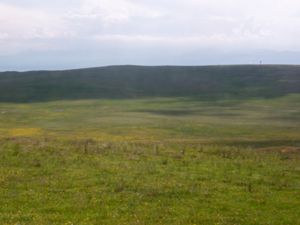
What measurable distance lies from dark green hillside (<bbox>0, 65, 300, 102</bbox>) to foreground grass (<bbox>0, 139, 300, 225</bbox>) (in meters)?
124

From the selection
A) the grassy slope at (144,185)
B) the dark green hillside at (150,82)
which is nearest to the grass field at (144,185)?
the grassy slope at (144,185)

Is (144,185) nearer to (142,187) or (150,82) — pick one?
(142,187)

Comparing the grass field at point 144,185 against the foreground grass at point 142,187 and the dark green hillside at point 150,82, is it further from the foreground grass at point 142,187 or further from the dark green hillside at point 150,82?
the dark green hillside at point 150,82

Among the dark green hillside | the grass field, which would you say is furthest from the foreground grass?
the dark green hillside

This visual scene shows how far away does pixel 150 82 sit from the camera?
17775 centimetres

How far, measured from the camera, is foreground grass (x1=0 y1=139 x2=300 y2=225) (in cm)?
1902

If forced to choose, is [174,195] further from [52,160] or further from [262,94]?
[262,94]

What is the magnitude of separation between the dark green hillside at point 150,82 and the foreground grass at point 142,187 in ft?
406

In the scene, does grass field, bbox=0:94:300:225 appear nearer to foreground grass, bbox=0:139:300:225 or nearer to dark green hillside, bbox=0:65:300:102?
foreground grass, bbox=0:139:300:225

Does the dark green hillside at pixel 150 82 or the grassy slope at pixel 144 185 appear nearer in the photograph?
the grassy slope at pixel 144 185

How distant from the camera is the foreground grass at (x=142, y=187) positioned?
62.4 feet

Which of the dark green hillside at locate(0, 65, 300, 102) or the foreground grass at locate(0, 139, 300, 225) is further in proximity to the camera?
the dark green hillside at locate(0, 65, 300, 102)

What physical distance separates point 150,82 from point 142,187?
154 m

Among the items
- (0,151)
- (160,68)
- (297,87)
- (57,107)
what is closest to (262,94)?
(297,87)
